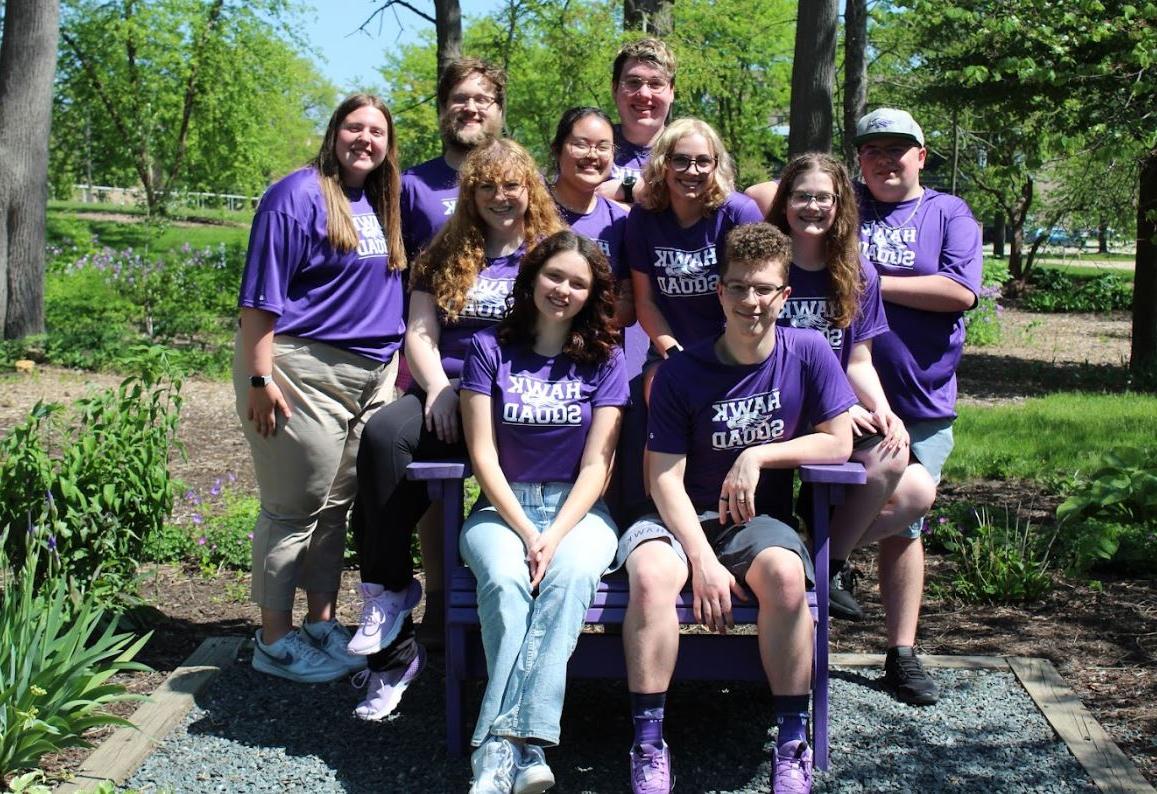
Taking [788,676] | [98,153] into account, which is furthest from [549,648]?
[98,153]

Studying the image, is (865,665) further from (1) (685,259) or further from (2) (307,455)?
(2) (307,455)

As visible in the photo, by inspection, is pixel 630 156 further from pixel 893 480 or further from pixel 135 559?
pixel 135 559

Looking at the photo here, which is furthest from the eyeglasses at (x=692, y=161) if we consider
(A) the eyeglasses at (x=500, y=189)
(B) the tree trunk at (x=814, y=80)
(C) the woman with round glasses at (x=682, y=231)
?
(B) the tree trunk at (x=814, y=80)

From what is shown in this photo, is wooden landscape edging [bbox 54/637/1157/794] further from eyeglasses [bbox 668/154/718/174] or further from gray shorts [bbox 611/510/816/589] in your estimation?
eyeglasses [bbox 668/154/718/174]

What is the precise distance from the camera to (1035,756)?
11.9ft

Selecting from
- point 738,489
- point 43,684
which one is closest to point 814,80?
point 738,489

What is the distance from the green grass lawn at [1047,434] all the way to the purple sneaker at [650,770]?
4560 millimetres

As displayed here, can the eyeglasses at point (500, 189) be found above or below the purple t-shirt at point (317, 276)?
above

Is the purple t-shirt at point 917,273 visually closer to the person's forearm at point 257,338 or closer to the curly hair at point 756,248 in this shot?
the curly hair at point 756,248

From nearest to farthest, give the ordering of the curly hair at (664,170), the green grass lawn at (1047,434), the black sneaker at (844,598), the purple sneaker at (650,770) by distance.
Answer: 1. the purple sneaker at (650,770)
2. the curly hair at (664,170)
3. the black sneaker at (844,598)
4. the green grass lawn at (1047,434)

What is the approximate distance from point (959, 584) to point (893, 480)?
4.59ft

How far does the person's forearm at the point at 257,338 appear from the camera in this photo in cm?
388

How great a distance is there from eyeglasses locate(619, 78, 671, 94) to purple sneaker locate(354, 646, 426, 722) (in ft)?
6.94

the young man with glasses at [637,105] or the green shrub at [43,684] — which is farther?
the young man with glasses at [637,105]
